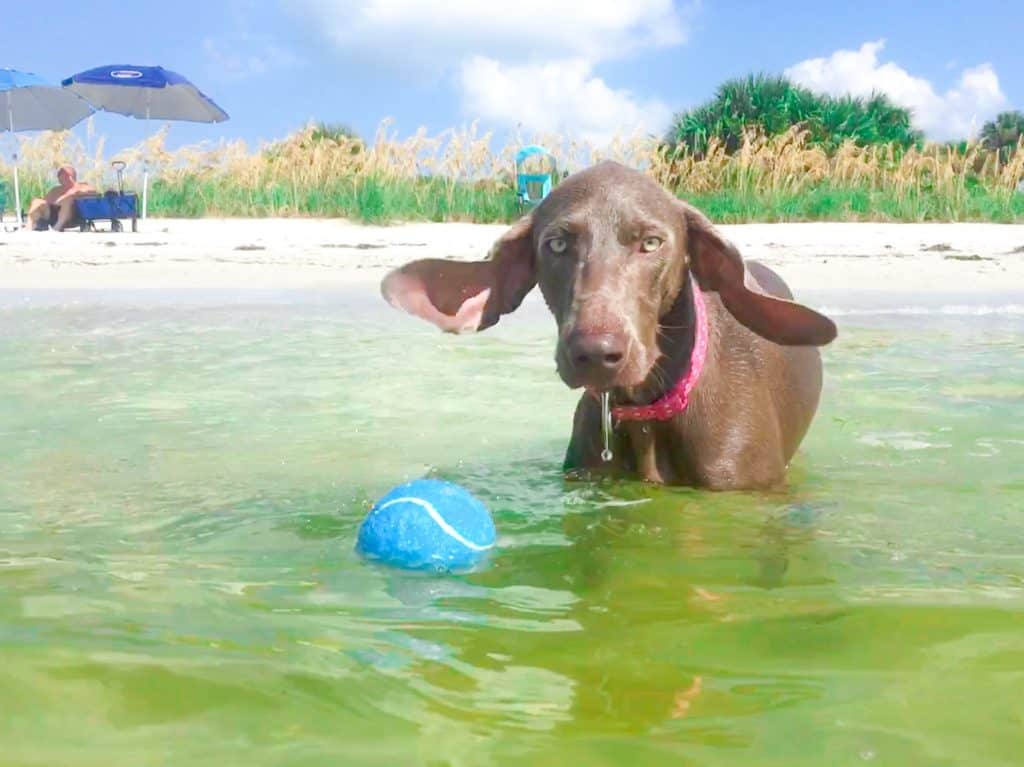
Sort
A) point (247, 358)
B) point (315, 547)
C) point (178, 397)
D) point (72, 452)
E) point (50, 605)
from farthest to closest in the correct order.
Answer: point (247, 358) → point (178, 397) → point (72, 452) → point (315, 547) → point (50, 605)

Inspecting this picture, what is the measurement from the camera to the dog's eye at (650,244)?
3.78m

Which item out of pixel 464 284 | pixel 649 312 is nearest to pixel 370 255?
pixel 464 284

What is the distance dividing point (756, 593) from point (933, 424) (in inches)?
127

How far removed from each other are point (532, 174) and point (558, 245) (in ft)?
50.9

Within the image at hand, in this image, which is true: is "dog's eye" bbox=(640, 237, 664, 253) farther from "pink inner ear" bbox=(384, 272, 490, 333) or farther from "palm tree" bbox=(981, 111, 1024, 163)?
"palm tree" bbox=(981, 111, 1024, 163)

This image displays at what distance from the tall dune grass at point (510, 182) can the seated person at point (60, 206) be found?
165 cm

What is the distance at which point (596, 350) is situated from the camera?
3.38 metres

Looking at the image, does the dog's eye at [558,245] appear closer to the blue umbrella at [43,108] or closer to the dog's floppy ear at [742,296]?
the dog's floppy ear at [742,296]

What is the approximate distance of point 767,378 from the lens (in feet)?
15.0

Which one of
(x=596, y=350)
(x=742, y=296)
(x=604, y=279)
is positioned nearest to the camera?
(x=596, y=350)

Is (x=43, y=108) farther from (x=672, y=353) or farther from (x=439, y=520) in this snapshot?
(x=439, y=520)

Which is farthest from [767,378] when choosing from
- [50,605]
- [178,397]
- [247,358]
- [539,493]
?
[247,358]

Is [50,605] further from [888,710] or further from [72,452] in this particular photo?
[72,452]

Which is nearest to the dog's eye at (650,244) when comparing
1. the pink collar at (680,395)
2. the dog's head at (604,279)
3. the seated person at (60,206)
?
the dog's head at (604,279)
